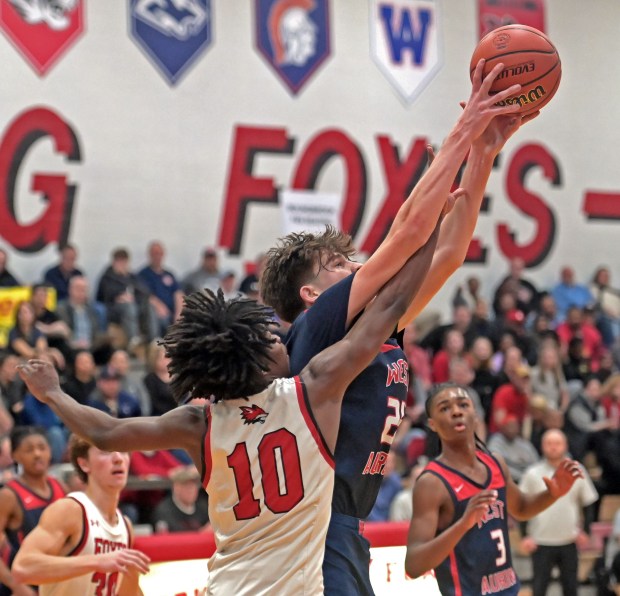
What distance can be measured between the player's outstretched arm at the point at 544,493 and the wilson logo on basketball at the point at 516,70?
6.89 ft

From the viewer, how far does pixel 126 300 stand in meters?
13.1

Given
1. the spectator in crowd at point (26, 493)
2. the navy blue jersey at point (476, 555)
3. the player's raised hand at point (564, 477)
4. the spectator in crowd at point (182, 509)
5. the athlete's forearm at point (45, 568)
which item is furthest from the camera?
the spectator in crowd at point (182, 509)

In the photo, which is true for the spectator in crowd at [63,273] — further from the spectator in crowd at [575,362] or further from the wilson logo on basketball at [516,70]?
the wilson logo on basketball at [516,70]

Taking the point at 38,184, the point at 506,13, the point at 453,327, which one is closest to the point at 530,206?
the point at 506,13

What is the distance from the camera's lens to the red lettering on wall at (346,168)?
16.1 metres

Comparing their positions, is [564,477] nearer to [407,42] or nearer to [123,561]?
[123,561]

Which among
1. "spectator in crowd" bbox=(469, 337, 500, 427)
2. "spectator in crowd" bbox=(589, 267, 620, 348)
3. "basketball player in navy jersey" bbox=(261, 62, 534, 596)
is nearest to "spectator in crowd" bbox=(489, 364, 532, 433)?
"spectator in crowd" bbox=(469, 337, 500, 427)

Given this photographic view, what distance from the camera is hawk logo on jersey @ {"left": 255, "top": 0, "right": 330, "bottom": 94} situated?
15984mm

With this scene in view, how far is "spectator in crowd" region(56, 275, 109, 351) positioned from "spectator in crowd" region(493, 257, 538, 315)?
235 inches

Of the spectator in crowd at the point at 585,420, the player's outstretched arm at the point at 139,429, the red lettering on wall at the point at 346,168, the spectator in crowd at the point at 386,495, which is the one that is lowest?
the spectator in crowd at the point at 386,495

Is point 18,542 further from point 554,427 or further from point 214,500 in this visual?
point 554,427

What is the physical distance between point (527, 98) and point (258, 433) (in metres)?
1.57

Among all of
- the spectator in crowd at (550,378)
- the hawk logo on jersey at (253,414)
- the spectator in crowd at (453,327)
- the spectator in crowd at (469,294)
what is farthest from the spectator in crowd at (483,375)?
the hawk logo on jersey at (253,414)

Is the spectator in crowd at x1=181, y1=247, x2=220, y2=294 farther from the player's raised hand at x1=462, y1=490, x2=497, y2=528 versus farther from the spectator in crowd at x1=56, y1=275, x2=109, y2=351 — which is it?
the player's raised hand at x1=462, y1=490, x2=497, y2=528
